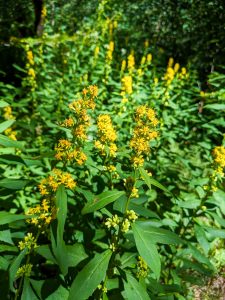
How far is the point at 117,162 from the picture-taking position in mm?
2465

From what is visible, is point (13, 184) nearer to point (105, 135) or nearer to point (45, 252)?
point (45, 252)

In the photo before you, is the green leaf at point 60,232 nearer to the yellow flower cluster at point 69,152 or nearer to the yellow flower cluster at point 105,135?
the yellow flower cluster at point 69,152

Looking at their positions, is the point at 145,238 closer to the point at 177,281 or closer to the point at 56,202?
the point at 56,202

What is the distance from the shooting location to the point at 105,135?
2.27m

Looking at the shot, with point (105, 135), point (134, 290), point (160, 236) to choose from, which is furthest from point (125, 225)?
point (105, 135)

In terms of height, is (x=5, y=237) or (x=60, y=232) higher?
(x=60, y=232)

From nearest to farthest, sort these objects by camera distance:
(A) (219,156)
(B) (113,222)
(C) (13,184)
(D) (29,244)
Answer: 1. (D) (29,244)
2. (B) (113,222)
3. (C) (13,184)
4. (A) (219,156)

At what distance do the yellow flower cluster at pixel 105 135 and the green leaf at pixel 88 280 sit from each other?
2.32ft

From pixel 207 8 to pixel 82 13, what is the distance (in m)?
7.38

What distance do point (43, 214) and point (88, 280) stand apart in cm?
42

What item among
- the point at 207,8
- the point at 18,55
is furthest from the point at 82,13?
the point at 207,8

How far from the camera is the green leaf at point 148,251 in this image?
1.82 metres

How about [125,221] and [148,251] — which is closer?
[148,251]

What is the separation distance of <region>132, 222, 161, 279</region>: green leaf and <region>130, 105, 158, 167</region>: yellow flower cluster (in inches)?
15.6
